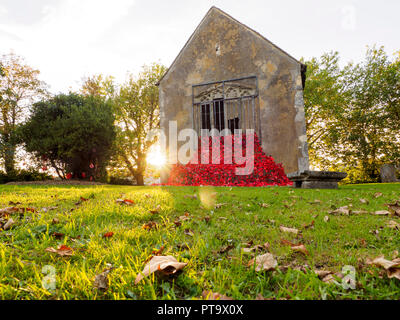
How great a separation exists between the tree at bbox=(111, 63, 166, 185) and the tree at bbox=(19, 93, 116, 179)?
6116 millimetres

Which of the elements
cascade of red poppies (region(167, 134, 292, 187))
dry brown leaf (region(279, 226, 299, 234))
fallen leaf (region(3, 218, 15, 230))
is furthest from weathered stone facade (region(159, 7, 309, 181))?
fallen leaf (region(3, 218, 15, 230))

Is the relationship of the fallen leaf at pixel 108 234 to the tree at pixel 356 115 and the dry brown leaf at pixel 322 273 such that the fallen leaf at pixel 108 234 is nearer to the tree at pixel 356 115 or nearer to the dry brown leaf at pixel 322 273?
the dry brown leaf at pixel 322 273

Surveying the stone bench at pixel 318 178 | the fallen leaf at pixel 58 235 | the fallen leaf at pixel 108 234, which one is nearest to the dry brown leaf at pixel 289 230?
the fallen leaf at pixel 108 234

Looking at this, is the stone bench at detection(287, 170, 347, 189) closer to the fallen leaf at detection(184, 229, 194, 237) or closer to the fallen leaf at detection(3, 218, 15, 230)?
the fallen leaf at detection(184, 229, 194, 237)

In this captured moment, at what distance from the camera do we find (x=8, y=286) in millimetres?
1193

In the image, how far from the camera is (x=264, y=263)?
1459 mm

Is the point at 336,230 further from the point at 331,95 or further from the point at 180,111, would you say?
the point at 331,95

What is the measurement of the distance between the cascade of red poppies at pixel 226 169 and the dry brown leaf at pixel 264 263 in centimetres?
714

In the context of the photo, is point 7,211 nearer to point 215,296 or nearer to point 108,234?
point 108,234

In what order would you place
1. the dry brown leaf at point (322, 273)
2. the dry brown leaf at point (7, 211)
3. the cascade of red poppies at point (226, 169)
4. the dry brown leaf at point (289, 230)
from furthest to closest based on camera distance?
the cascade of red poppies at point (226, 169) < the dry brown leaf at point (7, 211) < the dry brown leaf at point (289, 230) < the dry brown leaf at point (322, 273)

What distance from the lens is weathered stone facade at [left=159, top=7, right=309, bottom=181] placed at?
9.40 m

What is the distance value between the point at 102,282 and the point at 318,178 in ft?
23.1

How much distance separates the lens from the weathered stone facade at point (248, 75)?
9398 millimetres

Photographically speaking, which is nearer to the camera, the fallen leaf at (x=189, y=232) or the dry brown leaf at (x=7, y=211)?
the fallen leaf at (x=189, y=232)
